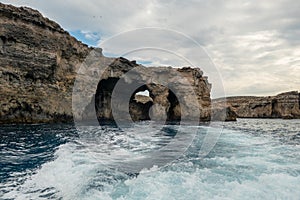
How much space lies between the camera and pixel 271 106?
300 feet

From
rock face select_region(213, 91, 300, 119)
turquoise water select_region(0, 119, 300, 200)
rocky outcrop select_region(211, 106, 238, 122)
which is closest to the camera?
turquoise water select_region(0, 119, 300, 200)

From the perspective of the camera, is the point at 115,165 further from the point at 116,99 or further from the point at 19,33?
the point at 116,99

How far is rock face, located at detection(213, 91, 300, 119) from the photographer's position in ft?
272

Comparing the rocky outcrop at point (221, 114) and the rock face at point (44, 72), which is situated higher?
the rock face at point (44, 72)

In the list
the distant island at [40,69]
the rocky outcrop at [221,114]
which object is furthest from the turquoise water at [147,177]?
the rocky outcrop at [221,114]

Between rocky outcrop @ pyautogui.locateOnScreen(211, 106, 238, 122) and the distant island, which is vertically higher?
the distant island

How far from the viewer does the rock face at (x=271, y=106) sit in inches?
3265

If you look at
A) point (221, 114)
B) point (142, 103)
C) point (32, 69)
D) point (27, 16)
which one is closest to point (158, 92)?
point (142, 103)

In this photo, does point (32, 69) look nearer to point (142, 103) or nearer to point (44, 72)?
point (44, 72)

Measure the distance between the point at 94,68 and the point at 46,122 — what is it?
12.2 metres

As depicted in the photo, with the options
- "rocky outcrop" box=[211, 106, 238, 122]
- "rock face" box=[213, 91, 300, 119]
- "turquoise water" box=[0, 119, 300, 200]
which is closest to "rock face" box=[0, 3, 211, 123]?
"rocky outcrop" box=[211, 106, 238, 122]

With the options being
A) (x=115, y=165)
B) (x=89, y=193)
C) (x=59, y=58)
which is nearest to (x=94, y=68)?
(x=59, y=58)

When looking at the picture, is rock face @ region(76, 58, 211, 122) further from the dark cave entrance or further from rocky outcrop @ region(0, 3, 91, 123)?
rocky outcrop @ region(0, 3, 91, 123)

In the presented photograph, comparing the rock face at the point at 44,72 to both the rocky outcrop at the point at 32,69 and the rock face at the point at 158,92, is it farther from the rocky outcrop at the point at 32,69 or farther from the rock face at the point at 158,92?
the rock face at the point at 158,92
